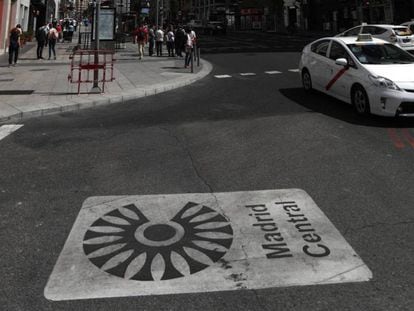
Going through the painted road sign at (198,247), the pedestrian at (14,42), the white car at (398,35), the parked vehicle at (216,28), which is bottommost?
the painted road sign at (198,247)

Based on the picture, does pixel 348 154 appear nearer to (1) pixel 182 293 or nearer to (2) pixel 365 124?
(2) pixel 365 124

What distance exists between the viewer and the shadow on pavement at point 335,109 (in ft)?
29.9

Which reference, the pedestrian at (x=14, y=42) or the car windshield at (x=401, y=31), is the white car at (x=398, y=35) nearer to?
the car windshield at (x=401, y=31)

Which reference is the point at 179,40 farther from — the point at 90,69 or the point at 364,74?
the point at 364,74

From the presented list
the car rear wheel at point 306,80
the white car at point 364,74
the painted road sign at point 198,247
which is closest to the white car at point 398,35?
the car rear wheel at point 306,80

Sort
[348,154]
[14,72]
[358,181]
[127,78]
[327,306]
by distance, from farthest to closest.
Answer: [14,72] → [127,78] → [348,154] → [358,181] → [327,306]

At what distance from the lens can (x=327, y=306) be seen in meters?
3.29

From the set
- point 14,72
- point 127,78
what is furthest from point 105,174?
point 14,72

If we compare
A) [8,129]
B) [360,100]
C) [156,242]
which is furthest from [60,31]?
[156,242]

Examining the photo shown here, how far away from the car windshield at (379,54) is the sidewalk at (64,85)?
6394mm

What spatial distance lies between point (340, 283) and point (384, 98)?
6.11m

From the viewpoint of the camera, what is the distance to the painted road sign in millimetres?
3623

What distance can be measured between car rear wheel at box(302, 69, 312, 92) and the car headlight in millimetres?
3457

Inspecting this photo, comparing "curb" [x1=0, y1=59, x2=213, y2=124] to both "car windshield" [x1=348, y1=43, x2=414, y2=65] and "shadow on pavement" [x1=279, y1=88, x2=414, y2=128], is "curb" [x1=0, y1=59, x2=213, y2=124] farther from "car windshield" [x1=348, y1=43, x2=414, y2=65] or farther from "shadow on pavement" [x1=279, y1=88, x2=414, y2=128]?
"car windshield" [x1=348, y1=43, x2=414, y2=65]
